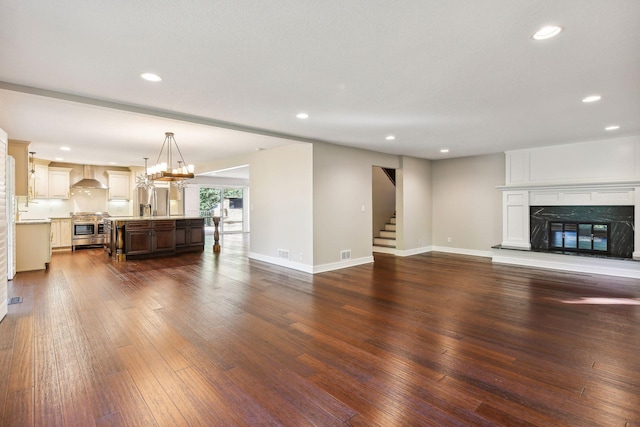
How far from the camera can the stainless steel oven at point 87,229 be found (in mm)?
8961

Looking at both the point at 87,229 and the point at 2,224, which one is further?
the point at 87,229

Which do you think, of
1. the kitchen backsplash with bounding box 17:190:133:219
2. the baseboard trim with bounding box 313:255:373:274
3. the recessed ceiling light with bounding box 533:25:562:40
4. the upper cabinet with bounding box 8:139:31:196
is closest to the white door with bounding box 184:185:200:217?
the kitchen backsplash with bounding box 17:190:133:219

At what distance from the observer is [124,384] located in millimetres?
2264

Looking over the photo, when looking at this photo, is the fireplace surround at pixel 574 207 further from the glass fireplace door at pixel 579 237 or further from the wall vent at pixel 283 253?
the wall vent at pixel 283 253

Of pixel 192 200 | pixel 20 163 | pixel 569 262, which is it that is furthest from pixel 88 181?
pixel 569 262

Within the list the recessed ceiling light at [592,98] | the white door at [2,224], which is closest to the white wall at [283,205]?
the recessed ceiling light at [592,98]

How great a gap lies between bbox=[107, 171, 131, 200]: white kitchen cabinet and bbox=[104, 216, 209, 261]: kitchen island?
1.58 metres

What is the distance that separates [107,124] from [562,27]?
17.8ft

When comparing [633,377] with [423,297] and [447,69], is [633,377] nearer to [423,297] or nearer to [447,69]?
[423,297]

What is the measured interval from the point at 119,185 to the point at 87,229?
5.28 feet

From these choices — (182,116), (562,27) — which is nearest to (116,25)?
(182,116)

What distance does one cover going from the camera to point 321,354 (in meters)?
2.72

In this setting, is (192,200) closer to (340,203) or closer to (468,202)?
(340,203)

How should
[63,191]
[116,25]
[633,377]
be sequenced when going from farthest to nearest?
[63,191] < [633,377] < [116,25]
